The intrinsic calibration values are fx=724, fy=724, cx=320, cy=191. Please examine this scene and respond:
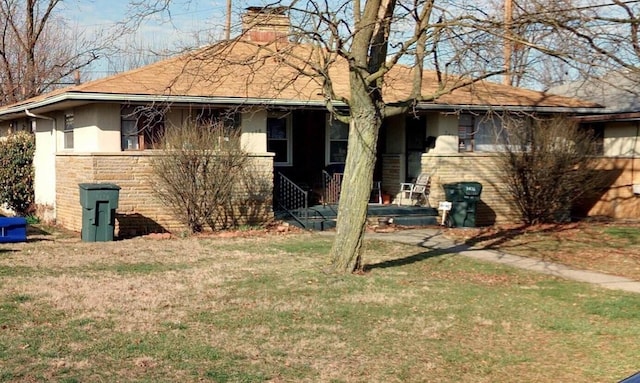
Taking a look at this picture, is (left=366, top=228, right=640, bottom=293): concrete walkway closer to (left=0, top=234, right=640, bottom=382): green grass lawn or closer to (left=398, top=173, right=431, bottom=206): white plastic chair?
(left=0, top=234, right=640, bottom=382): green grass lawn

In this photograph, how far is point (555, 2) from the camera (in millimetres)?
10922

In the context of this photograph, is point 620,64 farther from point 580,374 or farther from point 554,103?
point 554,103

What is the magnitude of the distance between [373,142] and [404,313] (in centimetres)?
298

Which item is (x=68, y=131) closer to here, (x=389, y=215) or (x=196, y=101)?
(x=196, y=101)

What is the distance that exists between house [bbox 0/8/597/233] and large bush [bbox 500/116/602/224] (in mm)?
869

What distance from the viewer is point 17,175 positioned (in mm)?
20031

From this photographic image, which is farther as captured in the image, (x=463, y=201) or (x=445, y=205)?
(x=463, y=201)

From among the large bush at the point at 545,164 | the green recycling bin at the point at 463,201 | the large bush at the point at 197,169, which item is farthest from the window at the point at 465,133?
the large bush at the point at 197,169

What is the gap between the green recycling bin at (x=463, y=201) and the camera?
17.8 meters

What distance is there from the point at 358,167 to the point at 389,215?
25.5 feet

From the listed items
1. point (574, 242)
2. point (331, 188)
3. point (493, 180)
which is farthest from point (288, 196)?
point (574, 242)

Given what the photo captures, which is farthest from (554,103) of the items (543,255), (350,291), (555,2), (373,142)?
(350,291)

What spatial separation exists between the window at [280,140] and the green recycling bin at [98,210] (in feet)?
18.4

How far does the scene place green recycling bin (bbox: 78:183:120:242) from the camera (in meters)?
14.4
